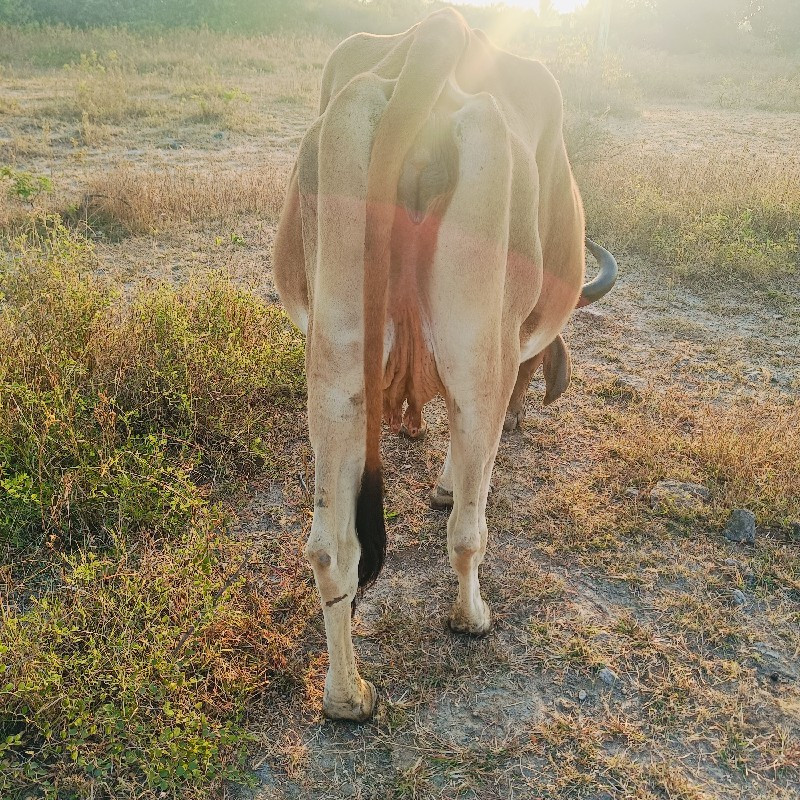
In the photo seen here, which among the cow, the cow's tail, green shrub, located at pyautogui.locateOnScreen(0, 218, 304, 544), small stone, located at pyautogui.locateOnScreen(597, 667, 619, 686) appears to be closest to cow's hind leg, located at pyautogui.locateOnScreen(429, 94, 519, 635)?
the cow

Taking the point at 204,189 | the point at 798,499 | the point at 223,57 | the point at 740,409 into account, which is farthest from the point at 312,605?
the point at 223,57

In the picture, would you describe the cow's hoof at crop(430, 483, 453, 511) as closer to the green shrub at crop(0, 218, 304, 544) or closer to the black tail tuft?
the green shrub at crop(0, 218, 304, 544)

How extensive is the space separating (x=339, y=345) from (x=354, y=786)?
1448 mm

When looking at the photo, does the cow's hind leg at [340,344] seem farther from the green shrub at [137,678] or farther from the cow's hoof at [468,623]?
the cow's hoof at [468,623]

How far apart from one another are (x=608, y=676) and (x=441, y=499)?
1.20 metres

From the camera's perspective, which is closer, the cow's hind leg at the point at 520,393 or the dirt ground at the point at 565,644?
the dirt ground at the point at 565,644

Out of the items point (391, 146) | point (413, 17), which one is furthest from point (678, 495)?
point (413, 17)

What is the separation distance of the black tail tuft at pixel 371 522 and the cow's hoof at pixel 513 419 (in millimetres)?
2061

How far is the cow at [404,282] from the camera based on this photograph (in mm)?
1968

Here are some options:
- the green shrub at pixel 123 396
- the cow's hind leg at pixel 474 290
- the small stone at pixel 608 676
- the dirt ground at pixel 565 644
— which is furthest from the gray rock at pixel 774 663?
the green shrub at pixel 123 396

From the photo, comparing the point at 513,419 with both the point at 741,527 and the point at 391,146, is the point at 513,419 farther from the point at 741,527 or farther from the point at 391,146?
the point at 391,146

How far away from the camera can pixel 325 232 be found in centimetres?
200

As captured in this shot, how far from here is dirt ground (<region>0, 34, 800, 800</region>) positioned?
7.65ft

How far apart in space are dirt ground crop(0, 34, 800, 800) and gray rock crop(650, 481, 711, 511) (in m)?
0.06
